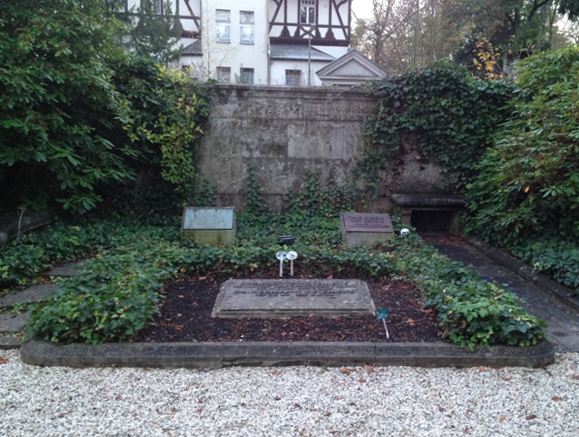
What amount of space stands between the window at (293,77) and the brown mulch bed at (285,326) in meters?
20.6

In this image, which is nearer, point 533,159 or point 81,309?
point 81,309

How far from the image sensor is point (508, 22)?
18.8m

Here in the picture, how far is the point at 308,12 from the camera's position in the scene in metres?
23.9

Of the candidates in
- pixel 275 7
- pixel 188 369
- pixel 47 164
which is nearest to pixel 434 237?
pixel 188 369

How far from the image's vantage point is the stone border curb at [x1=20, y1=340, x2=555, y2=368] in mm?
2961

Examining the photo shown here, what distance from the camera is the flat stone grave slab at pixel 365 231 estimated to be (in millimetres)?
5918

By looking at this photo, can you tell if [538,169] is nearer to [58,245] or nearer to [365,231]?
[365,231]

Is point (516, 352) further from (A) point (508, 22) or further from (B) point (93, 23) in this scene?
(A) point (508, 22)

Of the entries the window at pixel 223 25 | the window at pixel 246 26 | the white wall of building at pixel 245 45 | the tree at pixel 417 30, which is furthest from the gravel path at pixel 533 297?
the window at pixel 223 25

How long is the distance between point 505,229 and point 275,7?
72.3ft

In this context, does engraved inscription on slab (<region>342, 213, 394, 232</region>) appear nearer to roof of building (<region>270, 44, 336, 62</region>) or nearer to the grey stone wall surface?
the grey stone wall surface

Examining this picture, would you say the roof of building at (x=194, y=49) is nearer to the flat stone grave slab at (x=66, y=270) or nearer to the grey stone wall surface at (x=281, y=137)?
the grey stone wall surface at (x=281, y=137)

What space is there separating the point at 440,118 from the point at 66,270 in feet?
19.1

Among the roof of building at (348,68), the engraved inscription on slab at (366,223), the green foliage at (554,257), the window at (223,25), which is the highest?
the window at (223,25)
